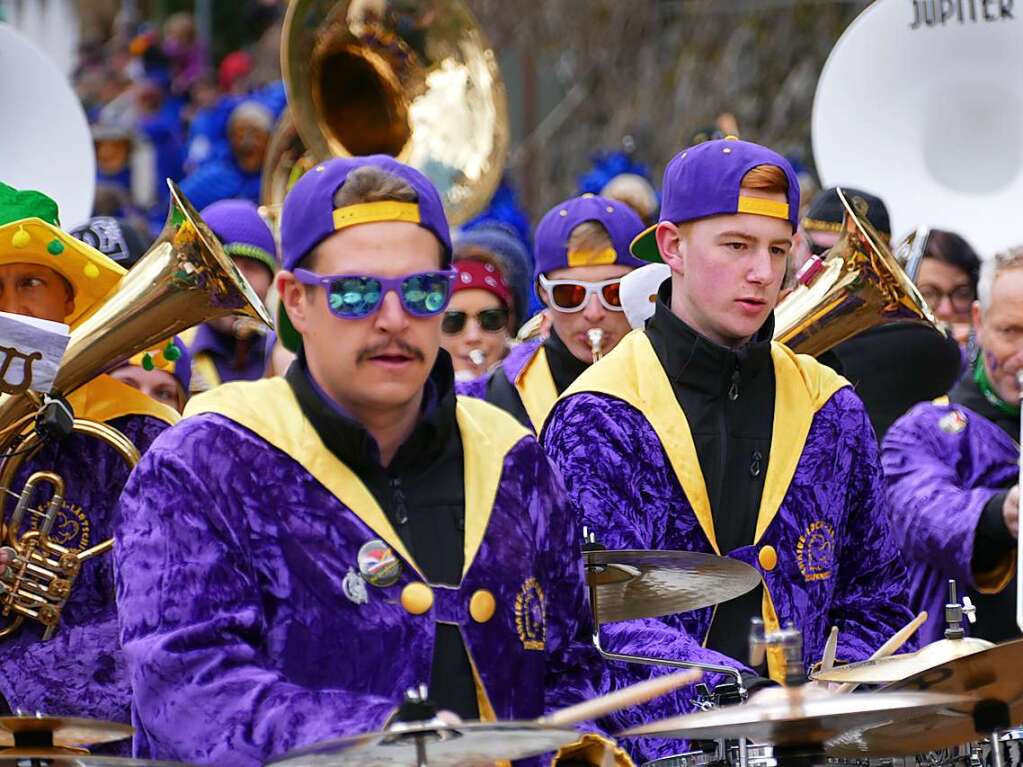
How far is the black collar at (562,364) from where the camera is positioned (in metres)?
8.23

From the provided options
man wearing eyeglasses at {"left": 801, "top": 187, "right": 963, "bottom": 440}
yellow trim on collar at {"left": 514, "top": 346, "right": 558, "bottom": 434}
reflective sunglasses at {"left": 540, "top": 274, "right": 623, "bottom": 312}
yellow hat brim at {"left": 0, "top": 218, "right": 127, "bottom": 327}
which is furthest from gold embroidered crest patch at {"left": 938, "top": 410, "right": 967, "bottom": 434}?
yellow hat brim at {"left": 0, "top": 218, "right": 127, "bottom": 327}

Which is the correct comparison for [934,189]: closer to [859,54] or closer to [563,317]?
[859,54]

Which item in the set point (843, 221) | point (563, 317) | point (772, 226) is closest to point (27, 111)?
point (563, 317)

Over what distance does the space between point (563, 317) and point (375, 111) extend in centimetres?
413

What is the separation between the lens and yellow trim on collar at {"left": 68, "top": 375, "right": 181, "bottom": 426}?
7.05 meters

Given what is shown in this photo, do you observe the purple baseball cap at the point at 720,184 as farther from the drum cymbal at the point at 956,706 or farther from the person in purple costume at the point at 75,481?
the person in purple costume at the point at 75,481

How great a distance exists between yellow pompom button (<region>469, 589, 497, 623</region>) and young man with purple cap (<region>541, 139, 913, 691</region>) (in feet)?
3.38

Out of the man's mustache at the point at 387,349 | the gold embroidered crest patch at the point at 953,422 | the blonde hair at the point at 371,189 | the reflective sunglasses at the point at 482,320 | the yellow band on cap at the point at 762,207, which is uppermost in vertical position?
the reflective sunglasses at the point at 482,320

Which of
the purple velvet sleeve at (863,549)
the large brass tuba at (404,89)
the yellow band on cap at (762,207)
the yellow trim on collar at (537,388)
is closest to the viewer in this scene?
the yellow band on cap at (762,207)

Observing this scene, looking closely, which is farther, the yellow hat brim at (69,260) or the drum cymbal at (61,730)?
the yellow hat brim at (69,260)

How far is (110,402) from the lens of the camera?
7.09 meters

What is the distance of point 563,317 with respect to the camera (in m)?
8.31

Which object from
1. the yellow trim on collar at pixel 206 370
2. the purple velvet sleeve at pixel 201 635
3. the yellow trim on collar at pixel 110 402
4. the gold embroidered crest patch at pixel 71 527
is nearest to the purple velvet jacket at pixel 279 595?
the purple velvet sleeve at pixel 201 635

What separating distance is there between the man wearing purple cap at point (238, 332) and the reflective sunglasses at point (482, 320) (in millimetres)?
1061
